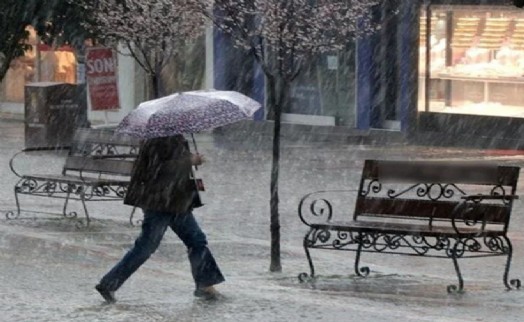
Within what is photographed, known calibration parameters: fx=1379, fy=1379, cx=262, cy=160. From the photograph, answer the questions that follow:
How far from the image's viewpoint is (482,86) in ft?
89.7

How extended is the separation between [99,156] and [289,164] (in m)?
8.00

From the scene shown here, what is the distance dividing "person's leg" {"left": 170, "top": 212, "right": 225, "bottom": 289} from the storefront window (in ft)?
57.1

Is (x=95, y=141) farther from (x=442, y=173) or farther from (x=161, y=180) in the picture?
(x=161, y=180)

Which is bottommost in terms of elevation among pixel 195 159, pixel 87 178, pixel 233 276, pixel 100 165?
pixel 233 276

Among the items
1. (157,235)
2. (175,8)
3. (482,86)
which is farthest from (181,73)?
(157,235)

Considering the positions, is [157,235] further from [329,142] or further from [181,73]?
[181,73]

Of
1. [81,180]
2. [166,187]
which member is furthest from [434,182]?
[81,180]

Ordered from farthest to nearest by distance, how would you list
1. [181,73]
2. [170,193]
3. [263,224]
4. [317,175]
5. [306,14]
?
[181,73] → [317,175] → [263,224] → [306,14] → [170,193]

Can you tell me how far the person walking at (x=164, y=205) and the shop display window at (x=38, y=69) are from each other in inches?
1138

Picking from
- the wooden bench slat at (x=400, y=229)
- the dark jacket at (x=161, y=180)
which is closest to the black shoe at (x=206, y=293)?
the dark jacket at (x=161, y=180)

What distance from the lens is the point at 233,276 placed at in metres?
11.3

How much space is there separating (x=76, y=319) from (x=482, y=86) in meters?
19.3

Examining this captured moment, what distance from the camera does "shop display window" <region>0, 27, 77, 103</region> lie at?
39062 millimetres

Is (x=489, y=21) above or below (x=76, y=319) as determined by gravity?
above
